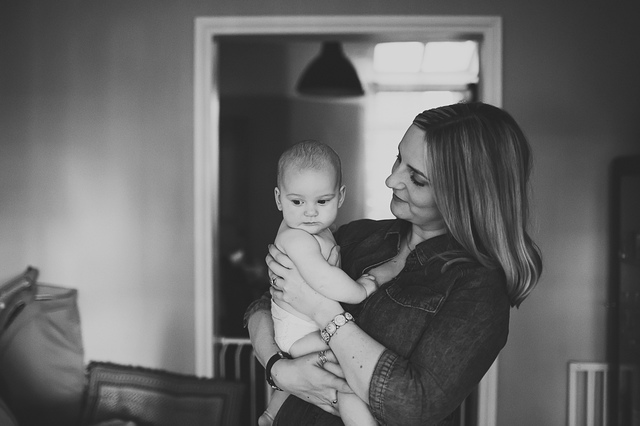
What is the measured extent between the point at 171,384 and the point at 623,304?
83.9 inches

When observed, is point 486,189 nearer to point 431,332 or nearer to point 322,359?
point 431,332

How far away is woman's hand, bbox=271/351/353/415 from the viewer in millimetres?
1193

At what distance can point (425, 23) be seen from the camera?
2.81m

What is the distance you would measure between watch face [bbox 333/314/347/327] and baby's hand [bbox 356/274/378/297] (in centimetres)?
14

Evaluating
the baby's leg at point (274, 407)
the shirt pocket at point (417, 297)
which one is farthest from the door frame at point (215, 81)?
the shirt pocket at point (417, 297)

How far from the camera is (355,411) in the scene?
1.17 meters

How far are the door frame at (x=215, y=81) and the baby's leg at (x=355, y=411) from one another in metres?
1.82

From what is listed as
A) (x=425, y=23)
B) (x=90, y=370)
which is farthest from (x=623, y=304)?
(x=90, y=370)

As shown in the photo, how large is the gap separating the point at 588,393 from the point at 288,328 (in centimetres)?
212

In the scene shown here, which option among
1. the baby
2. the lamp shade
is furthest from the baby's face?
the lamp shade

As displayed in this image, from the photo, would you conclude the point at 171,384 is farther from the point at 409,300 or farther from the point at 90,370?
the point at 409,300

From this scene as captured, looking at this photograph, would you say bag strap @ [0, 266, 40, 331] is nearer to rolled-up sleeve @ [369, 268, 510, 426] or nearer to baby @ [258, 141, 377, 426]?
baby @ [258, 141, 377, 426]

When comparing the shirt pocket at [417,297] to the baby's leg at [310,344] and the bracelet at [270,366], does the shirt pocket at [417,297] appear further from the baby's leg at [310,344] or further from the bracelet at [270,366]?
the bracelet at [270,366]

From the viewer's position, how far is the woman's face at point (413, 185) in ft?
4.01
